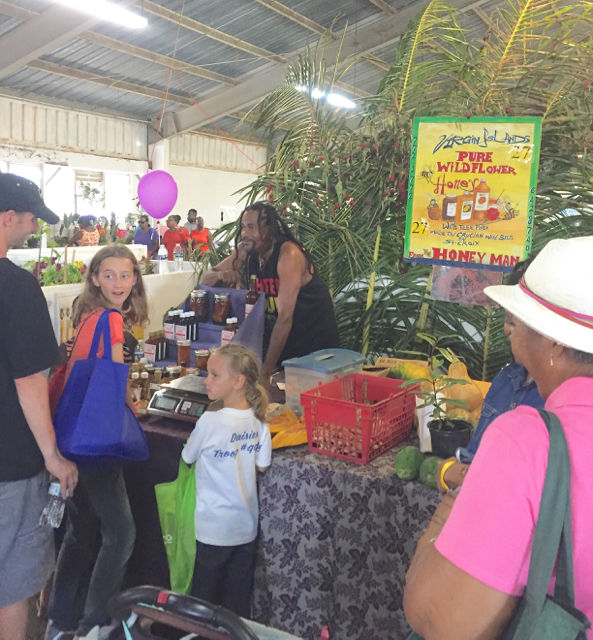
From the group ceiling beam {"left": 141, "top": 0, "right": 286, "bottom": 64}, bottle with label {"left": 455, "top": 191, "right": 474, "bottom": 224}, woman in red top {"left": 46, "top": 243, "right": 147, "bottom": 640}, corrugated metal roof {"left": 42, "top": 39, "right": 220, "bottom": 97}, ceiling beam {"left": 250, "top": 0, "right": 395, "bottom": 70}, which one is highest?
ceiling beam {"left": 250, "top": 0, "right": 395, "bottom": 70}

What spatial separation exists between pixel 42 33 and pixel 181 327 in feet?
20.2

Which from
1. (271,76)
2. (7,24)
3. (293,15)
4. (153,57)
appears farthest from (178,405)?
(271,76)

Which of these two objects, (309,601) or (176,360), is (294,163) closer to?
(176,360)

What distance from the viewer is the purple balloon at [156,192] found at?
26.6 feet

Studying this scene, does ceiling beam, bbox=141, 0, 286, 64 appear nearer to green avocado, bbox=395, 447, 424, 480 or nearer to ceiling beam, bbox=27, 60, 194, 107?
ceiling beam, bbox=27, 60, 194, 107

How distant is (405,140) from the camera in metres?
3.25

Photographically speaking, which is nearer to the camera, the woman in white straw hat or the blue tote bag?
the woman in white straw hat

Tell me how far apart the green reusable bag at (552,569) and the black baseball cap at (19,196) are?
1.63 metres

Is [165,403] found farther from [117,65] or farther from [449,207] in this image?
[117,65]

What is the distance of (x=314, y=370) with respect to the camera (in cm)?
221

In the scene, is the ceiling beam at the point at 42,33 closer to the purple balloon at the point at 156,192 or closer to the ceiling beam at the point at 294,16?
the ceiling beam at the point at 294,16

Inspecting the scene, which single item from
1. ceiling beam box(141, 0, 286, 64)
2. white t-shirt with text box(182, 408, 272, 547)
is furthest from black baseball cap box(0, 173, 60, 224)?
ceiling beam box(141, 0, 286, 64)

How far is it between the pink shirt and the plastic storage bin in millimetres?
1347

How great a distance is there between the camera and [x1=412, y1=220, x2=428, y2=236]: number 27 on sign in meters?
2.67
